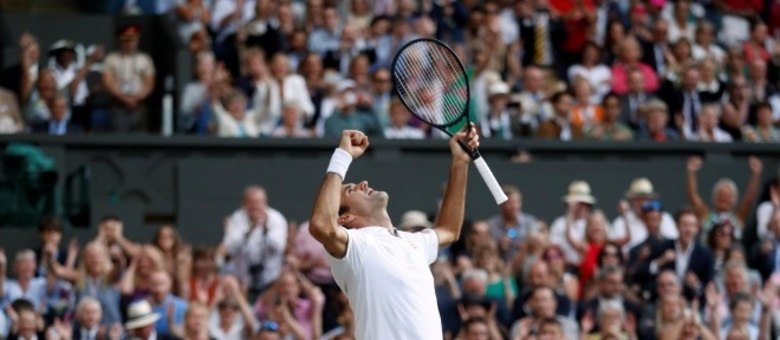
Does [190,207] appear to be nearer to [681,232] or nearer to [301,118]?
[301,118]

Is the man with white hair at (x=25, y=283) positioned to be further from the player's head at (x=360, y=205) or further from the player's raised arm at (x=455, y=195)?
the player's head at (x=360, y=205)

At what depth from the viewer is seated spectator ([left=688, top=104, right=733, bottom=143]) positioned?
2089cm

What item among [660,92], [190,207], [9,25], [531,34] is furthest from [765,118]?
[9,25]

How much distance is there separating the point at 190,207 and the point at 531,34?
412cm

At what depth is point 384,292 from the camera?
11508 millimetres

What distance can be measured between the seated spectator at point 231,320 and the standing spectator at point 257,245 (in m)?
0.80

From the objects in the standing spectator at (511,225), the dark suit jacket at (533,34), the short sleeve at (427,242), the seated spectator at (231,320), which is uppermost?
the dark suit jacket at (533,34)

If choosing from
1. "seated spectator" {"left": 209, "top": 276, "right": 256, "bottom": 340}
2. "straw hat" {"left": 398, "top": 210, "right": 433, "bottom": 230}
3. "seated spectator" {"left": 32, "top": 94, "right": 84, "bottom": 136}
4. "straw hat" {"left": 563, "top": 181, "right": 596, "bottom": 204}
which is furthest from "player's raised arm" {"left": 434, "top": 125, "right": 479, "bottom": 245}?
"seated spectator" {"left": 32, "top": 94, "right": 84, "bottom": 136}

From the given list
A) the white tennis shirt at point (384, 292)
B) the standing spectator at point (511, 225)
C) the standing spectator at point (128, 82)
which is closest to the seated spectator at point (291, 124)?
the standing spectator at point (128, 82)

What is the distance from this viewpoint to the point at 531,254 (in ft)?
59.6

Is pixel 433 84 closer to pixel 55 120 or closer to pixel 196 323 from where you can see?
pixel 196 323

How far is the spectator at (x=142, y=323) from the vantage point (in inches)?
642

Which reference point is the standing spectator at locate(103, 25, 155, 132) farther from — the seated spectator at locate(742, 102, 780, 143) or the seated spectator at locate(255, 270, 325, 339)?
the seated spectator at locate(742, 102, 780, 143)

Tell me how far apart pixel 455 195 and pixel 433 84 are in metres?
0.89
